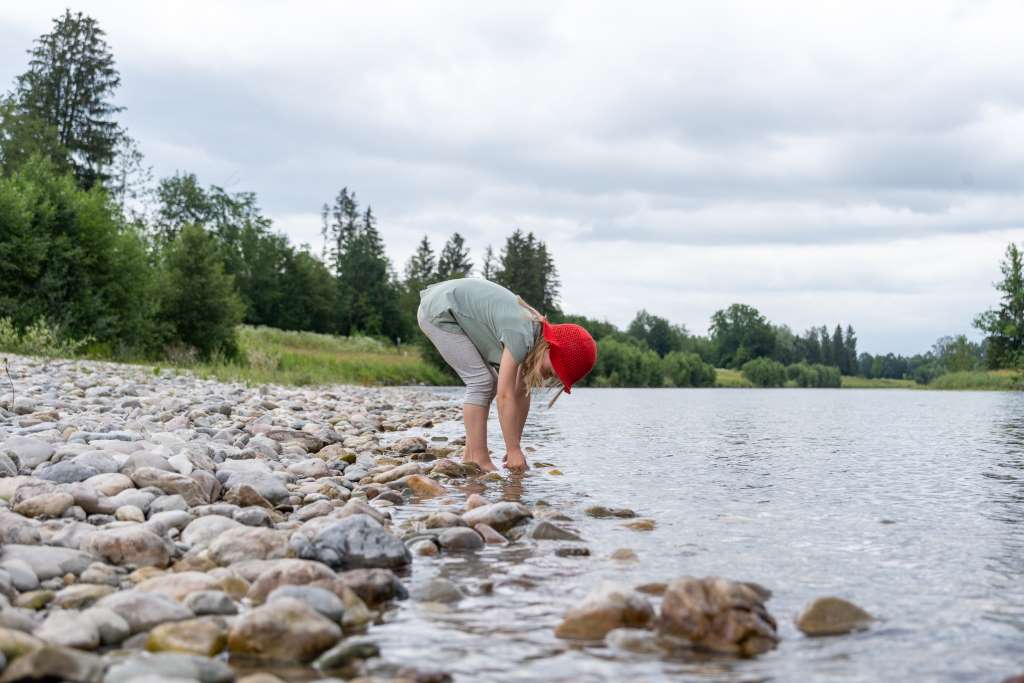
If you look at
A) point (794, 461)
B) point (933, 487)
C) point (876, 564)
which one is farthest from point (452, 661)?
point (794, 461)

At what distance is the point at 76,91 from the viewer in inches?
1839

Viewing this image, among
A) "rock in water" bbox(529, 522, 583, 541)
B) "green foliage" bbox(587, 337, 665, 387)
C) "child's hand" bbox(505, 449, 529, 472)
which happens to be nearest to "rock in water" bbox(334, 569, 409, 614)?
"rock in water" bbox(529, 522, 583, 541)

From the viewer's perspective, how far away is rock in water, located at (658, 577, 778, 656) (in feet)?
8.65

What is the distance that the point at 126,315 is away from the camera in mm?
25016

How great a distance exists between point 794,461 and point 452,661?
22.2 feet

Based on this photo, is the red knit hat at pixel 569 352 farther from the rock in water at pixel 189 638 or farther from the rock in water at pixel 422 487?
the rock in water at pixel 189 638

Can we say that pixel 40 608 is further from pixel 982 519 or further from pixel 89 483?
pixel 982 519

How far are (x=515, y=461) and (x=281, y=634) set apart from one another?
4312 mm

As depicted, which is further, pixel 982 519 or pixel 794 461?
pixel 794 461

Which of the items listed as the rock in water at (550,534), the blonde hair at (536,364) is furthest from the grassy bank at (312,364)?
the rock in water at (550,534)

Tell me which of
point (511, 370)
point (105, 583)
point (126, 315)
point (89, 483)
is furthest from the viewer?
point (126, 315)

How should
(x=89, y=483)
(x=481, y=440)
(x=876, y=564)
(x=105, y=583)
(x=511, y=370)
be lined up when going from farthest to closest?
(x=481, y=440) → (x=511, y=370) → (x=89, y=483) → (x=876, y=564) → (x=105, y=583)

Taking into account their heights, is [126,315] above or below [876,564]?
above

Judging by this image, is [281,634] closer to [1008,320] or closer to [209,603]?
[209,603]
